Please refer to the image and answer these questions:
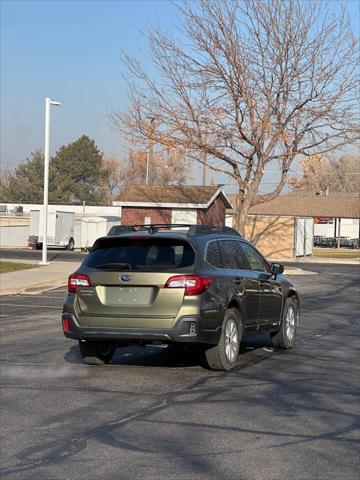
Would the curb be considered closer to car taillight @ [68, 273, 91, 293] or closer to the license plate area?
car taillight @ [68, 273, 91, 293]

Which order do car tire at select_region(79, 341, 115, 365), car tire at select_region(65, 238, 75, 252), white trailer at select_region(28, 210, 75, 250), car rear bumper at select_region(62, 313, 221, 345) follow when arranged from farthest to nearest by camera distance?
car tire at select_region(65, 238, 75, 252) < white trailer at select_region(28, 210, 75, 250) < car tire at select_region(79, 341, 115, 365) < car rear bumper at select_region(62, 313, 221, 345)

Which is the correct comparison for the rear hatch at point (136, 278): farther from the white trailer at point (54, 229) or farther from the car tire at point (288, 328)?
the white trailer at point (54, 229)

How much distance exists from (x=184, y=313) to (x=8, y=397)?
2.16 meters

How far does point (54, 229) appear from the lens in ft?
169

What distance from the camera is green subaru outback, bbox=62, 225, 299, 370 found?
9023 mm

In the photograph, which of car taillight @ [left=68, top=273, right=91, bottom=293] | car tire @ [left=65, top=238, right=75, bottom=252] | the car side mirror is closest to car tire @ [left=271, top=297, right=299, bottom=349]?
the car side mirror

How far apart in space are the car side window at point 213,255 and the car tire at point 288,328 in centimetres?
209

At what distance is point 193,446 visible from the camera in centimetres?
637

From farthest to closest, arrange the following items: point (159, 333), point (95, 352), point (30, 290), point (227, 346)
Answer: point (30, 290), point (95, 352), point (227, 346), point (159, 333)

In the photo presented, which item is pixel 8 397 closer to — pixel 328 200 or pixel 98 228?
pixel 98 228

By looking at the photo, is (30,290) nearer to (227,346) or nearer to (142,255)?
(142,255)

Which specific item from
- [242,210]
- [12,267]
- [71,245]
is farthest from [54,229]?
[12,267]

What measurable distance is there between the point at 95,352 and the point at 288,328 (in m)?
3.19

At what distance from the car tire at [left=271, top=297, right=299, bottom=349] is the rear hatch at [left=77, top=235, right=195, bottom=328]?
272 cm
